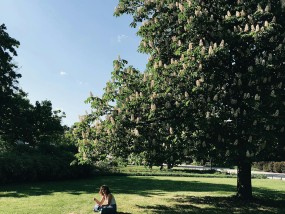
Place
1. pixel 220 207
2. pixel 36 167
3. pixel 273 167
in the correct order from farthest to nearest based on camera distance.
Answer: pixel 273 167
pixel 36 167
pixel 220 207

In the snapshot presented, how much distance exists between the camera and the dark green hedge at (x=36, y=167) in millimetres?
30641

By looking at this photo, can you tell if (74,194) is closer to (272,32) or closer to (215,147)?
(215,147)

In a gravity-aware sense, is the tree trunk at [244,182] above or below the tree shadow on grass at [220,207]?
above

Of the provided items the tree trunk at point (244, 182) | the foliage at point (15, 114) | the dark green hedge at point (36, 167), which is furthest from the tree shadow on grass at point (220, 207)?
the foliage at point (15, 114)

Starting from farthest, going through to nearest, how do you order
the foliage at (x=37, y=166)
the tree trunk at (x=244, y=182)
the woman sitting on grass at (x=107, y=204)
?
1. the foliage at (x=37, y=166)
2. the tree trunk at (x=244, y=182)
3. the woman sitting on grass at (x=107, y=204)

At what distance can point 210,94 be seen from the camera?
52.7 feet

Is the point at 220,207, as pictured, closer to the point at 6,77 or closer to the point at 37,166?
the point at 37,166

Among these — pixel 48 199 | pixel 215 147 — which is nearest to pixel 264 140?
pixel 215 147

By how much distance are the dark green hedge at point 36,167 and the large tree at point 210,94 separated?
664 inches

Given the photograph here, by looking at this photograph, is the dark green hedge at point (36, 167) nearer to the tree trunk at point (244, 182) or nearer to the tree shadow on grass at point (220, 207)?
the tree shadow on grass at point (220, 207)

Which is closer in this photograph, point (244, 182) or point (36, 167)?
point (244, 182)

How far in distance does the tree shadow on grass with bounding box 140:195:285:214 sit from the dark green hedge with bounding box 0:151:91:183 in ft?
53.9

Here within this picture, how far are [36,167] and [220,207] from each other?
2020 cm

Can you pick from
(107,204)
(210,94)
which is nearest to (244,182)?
(210,94)
